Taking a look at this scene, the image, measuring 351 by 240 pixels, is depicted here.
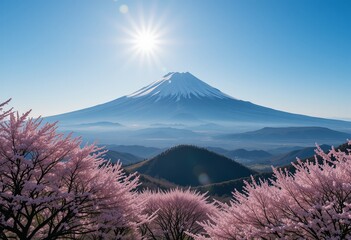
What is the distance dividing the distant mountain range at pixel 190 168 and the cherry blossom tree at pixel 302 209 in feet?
386

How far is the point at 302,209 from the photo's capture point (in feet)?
37.0

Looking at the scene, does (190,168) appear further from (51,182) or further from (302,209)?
(302,209)

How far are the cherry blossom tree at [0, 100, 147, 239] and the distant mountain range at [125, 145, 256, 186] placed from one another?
11589 cm

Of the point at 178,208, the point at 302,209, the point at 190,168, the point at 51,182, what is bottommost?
the point at 190,168

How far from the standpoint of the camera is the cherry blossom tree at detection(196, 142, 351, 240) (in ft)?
34.5

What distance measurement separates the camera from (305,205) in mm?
12070

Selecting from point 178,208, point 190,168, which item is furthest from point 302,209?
point 190,168

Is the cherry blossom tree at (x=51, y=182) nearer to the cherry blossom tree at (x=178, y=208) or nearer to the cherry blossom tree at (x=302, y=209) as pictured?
the cherry blossom tree at (x=302, y=209)

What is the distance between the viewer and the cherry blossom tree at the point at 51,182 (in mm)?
12234

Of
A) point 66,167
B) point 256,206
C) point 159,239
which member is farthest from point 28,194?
point 159,239

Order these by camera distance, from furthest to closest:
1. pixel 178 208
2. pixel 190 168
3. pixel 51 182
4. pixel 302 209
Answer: pixel 190 168 < pixel 178 208 < pixel 51 182 < pixel 302 209

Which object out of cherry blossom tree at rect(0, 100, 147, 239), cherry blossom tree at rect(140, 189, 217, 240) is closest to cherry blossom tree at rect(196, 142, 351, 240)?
cherry blossom tree at rect(0, 100, 147, 239)

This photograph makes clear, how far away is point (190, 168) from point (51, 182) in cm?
12854

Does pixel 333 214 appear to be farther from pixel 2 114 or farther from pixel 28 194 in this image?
pixel 2 114
